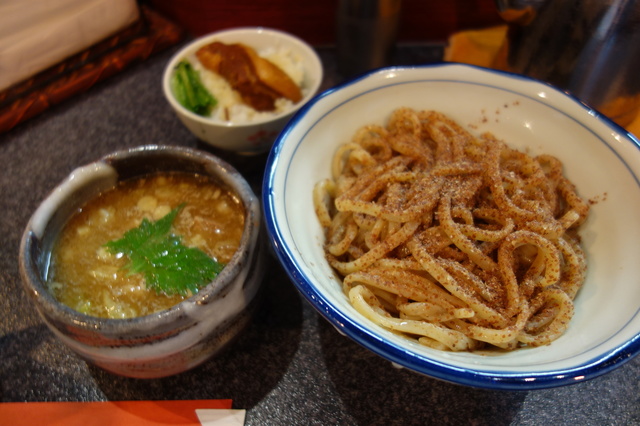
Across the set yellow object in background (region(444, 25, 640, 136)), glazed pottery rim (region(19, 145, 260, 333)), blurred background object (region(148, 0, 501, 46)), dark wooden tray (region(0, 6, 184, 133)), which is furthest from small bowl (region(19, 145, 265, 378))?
yellow object in background (region(444, 25, 640, 136))

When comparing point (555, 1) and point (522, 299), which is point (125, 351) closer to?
point (522, 299)

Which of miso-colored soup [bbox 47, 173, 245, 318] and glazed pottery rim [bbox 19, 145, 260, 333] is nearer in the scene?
glazed pottery rim [bbox 19, 145, 260, 333]

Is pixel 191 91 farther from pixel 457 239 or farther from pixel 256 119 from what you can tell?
pixel 457 239

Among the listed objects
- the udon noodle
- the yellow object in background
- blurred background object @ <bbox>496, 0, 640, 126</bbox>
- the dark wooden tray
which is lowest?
the dark wooden tray

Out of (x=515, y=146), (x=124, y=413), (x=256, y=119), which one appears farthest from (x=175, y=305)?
(x=515, y=146)

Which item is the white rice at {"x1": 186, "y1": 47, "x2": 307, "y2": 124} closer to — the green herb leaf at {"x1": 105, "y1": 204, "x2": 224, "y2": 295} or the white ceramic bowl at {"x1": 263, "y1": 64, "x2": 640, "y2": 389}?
the white ceramic bowl at {"x1": 263, "y1": 64, "x2": 640, "y2": 389}

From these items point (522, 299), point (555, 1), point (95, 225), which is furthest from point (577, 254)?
point (95, 225)
